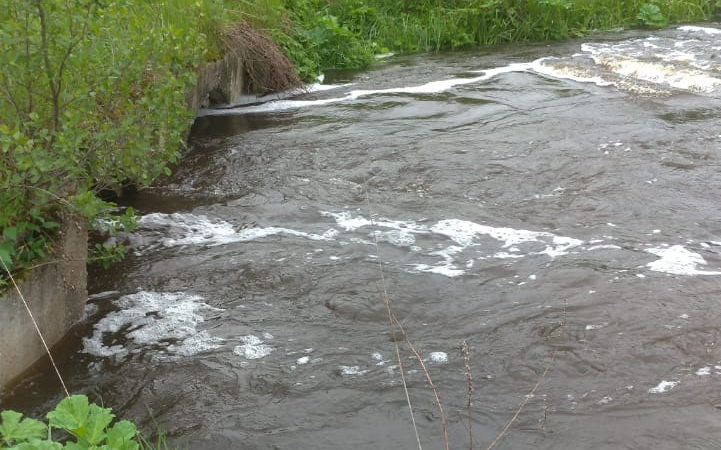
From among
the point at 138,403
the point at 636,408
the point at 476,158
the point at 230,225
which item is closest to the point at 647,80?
the point at 476,158

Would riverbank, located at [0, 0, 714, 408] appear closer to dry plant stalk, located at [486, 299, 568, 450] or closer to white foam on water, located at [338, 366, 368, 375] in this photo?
white foam on water, located at [338, 366, 368, 375]

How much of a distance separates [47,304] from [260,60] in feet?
21.7

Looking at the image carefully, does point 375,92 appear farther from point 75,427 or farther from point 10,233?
point 75,427

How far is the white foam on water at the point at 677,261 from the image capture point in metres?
5.12

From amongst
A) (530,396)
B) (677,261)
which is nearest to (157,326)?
(530,396)

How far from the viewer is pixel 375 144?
830 cm

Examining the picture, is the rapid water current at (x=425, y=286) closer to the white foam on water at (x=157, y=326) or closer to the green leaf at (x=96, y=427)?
the white foam on water at (x=157, y=326)

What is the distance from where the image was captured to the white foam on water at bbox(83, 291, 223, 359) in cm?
440

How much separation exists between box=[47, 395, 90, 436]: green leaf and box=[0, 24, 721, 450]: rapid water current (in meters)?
1.08

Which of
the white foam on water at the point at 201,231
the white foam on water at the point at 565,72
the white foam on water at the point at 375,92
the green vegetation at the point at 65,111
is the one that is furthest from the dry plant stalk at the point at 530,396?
the white foam on water at the point at 565,72

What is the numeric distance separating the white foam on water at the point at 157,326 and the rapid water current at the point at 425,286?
0.05 ft

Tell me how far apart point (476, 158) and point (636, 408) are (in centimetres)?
427

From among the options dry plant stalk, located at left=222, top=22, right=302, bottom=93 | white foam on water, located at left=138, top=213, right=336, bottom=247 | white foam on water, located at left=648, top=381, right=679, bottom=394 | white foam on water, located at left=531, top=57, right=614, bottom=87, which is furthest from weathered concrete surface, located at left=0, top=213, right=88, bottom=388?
white foam on water, located at left=531, top=57, right=614, bottom=87

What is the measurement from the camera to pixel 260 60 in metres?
10.4
